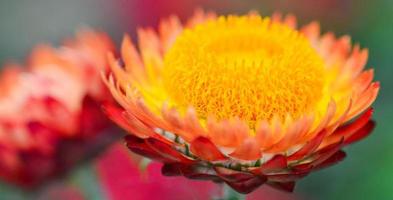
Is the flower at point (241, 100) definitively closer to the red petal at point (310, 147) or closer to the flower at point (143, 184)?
the red petal at point (310, 147)

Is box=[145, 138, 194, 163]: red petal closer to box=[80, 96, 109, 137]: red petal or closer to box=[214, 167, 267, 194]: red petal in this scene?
box=[214, 167, 267, 194]: red petal

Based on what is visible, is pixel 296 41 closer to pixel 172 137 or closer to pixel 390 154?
pixel 172 137

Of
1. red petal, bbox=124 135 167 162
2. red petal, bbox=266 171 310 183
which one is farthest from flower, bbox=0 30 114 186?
red petal, bbox=266 171 310 183

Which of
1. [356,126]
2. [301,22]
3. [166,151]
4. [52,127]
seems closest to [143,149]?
[166,151]

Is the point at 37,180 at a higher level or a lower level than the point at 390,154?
lower

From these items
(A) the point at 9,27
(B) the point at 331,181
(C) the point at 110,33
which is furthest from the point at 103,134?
(A) the point at 9,27

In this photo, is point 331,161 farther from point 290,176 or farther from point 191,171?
point 191,171
